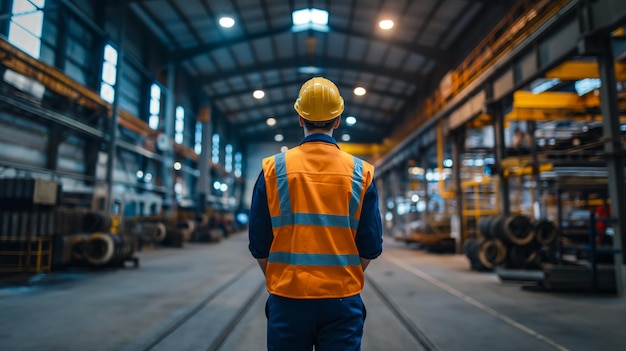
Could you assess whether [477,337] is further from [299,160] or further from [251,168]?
[251,168]

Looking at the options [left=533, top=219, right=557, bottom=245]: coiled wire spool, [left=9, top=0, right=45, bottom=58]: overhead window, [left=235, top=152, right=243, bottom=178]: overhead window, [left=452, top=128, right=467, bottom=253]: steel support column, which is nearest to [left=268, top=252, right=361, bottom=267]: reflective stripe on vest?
[left=533, top=219, right=557, bottom=245]: coiled wire spool

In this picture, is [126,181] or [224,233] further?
[224,233]

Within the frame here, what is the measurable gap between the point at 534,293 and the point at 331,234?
22.7 feet

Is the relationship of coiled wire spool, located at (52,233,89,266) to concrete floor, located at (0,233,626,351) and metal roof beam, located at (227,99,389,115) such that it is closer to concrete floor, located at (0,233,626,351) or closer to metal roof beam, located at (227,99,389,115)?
concrete floor, located at (0,233,626,351)

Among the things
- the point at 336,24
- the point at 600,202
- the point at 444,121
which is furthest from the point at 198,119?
the point at 600,202

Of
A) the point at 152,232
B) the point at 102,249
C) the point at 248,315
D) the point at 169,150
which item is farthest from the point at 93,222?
the point at 169,150

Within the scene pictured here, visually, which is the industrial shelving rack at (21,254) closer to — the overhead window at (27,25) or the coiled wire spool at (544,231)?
the overhead window at (27,25)

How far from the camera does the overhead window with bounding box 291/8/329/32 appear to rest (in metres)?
17.3

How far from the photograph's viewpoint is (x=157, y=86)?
1958 cm

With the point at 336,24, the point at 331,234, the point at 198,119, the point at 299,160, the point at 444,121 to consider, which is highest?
the point at 336,24

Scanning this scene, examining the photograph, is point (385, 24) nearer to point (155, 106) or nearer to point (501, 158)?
point (501, 158)

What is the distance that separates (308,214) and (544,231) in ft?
31.3

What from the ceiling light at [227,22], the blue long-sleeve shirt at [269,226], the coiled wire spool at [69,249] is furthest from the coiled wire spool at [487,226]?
the ceiling light at [227,22]

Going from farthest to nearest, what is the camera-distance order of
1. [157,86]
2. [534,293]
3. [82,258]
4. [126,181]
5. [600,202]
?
[157,86]
[126,181]
[600,202]
[82,258]
[534,293]
